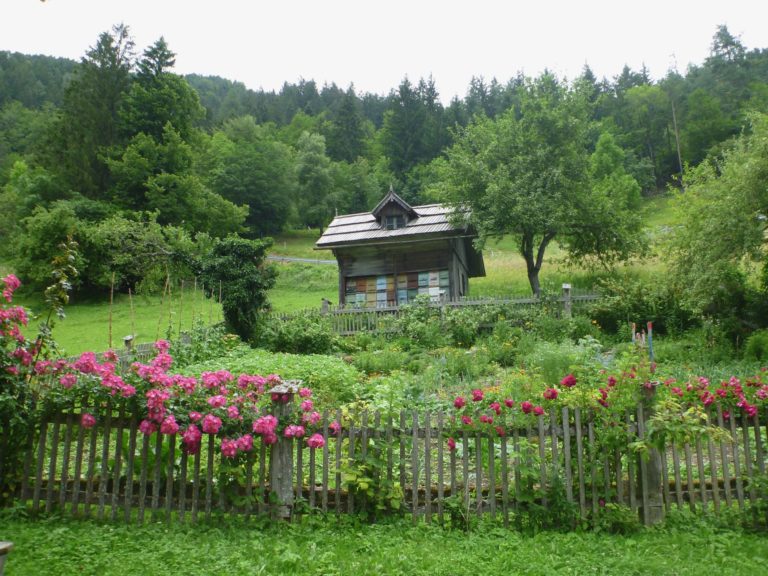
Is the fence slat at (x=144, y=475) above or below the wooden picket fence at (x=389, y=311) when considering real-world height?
below

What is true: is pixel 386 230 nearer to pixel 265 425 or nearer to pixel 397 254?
pixel 397 254

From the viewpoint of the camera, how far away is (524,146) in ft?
83.0

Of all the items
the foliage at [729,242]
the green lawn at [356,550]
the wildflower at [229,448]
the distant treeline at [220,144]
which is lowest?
the green lawn at [356,550]

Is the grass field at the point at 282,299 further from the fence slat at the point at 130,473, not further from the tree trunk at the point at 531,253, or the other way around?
the fence slat at the point at 130,473

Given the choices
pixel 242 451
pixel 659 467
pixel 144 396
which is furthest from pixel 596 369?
pixel 144 396

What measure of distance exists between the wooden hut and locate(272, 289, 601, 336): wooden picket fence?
441cm

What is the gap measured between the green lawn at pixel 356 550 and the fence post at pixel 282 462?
205mm

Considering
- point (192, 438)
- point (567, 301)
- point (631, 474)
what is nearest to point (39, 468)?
point (192, 438)

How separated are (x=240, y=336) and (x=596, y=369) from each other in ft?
39.3

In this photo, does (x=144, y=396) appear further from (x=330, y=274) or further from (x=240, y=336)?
(x=330, y=274)

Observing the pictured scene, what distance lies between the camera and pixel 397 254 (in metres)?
24.3

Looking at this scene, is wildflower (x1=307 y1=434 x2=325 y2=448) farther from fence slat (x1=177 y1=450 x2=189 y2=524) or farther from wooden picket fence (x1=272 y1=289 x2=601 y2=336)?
wooden picket fence (x1=272 y1=289 x2=601 y2=336)

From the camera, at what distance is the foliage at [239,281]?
17156 mm

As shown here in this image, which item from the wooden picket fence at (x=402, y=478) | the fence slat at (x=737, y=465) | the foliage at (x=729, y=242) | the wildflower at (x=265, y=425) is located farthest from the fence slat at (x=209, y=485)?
the foliage at (x=729, y=242)
